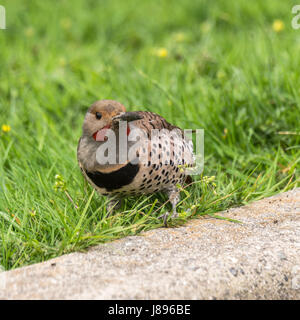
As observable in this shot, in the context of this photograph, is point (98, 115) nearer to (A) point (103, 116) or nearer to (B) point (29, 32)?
(A) point (103, 116)

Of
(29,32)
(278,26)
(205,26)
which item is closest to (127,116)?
(278,26)

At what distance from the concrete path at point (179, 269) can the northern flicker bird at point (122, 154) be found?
0.30m

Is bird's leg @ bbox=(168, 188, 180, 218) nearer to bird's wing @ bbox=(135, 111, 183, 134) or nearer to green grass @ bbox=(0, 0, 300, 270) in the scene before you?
green grass @ bbox=(0, 0, 300, 270)

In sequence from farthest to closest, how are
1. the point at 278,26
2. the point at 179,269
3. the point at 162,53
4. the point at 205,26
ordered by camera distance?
the point at 205,26 < the point at 278,26 < the point at 162,53 < the point at 179,269

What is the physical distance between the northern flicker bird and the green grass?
0.15m

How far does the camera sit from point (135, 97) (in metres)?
4.73

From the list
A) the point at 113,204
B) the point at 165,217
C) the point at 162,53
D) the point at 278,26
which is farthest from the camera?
the point at 278,26

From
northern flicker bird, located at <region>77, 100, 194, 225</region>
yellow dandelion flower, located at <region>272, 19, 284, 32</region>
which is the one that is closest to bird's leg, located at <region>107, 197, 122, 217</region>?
northern flicker bird, located at <region>77, 100, 194, 225</region>

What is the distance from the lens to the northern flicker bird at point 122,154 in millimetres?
2959

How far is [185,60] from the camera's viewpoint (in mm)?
5469

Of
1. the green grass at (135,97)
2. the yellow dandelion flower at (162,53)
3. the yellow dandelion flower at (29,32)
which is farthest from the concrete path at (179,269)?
the yellow dandelion flower at (29,32)

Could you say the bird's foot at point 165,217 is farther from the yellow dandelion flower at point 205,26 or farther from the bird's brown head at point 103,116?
the yellow dandelion flower at point 205,26

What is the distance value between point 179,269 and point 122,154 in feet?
2.42

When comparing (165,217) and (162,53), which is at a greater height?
(162,53)
